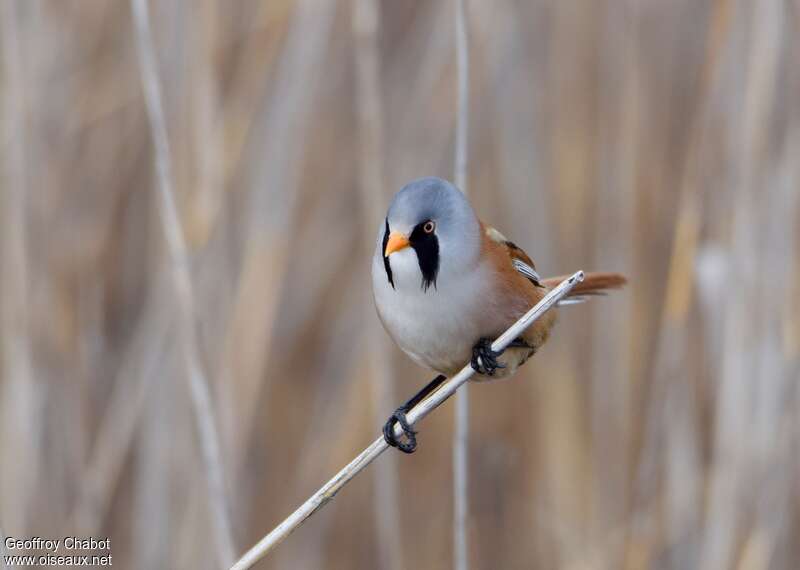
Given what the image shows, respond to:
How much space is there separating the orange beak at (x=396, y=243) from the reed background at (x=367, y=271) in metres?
0.62

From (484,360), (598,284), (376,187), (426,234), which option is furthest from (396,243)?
(376,187)

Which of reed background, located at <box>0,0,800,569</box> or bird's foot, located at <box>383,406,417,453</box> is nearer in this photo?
bird's foot, located at <box>383,406,417,453</box>

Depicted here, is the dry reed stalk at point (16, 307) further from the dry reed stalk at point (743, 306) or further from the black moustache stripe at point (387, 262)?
the dry reed stalk at point (743, 306)

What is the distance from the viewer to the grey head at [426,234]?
1.55 meters

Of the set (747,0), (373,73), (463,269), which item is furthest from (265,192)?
(747,0)

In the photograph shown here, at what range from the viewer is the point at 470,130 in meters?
2.82

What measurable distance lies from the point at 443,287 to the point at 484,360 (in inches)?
5.7

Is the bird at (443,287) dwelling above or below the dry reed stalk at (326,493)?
above

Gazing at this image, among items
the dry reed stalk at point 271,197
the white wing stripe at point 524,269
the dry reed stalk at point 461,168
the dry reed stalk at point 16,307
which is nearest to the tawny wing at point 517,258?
the white wing stripe at point 524,269

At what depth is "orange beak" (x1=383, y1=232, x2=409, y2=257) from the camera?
1534mm

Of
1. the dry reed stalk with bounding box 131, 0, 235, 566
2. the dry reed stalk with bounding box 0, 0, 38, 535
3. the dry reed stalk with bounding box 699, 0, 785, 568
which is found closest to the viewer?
the dry reed stalk with bounding box 131, 0, 235, 566

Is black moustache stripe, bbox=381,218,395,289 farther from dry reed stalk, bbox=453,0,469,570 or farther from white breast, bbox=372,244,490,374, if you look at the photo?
dry reed stalk, bbox=453,0,469,570

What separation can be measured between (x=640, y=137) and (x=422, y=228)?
1.17 metres

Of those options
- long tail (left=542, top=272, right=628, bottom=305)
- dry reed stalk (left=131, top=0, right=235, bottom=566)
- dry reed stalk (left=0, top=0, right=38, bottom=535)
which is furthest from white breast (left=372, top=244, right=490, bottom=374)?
dry reed stalk (left=0, top=0, right=38, bottom=535)
